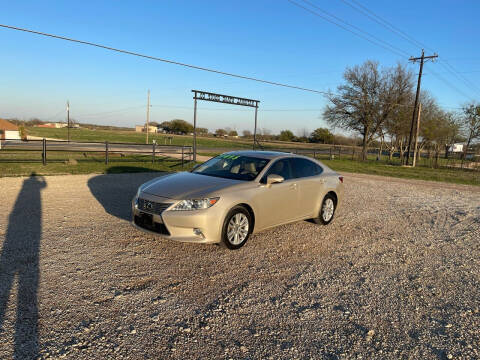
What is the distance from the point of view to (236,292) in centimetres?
A: 389

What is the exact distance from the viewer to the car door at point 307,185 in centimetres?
637

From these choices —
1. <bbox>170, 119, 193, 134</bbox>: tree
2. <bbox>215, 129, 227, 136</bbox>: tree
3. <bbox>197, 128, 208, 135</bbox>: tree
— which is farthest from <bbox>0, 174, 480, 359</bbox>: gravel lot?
<bbox>170, 119, 193, 134</bbox>: tree

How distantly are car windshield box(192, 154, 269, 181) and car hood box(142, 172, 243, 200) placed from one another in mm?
293

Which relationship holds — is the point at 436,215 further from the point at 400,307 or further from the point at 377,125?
the point at 377,125

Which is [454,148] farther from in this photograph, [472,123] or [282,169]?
[282,169]

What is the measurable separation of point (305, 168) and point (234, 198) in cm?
224

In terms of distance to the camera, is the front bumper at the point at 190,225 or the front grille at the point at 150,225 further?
the front grille at the point at 150,225

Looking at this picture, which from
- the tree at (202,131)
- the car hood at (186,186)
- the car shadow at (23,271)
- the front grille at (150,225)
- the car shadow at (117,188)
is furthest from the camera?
the tree at (202,131)

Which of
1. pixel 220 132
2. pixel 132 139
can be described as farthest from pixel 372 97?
pixel 220 132

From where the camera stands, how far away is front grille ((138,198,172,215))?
4.90m

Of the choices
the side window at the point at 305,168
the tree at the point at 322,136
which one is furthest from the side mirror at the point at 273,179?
the tree at the point at 322,136

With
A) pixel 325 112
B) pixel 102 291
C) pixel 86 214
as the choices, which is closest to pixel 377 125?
pixel 325 112

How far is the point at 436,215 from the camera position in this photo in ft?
28.8

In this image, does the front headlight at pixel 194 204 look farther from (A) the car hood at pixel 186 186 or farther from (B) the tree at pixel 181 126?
(B) the tree at pixel 181 126
